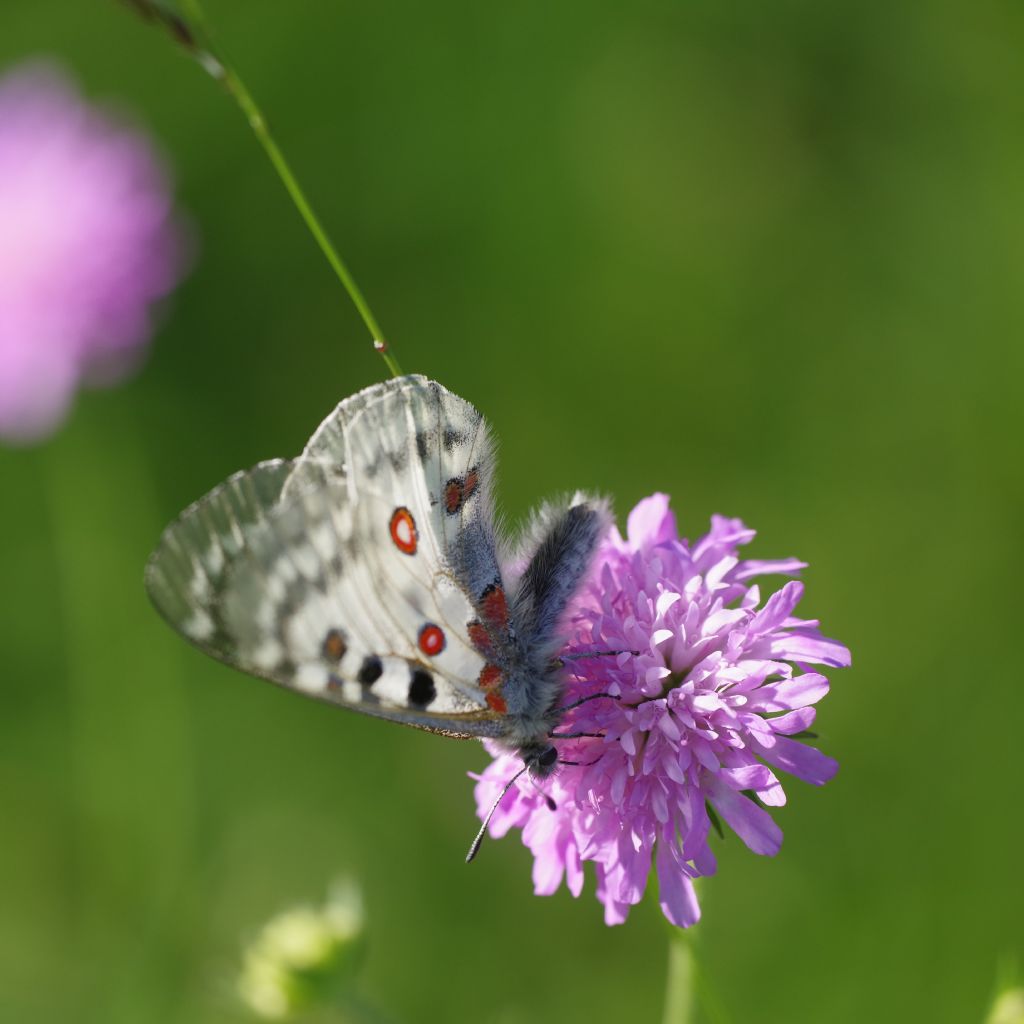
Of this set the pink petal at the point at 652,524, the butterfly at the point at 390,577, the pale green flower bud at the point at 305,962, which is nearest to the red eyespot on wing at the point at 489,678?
the butterfly at the point at 390,577

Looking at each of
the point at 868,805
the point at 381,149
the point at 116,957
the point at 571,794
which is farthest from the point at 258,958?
the point at 381,149

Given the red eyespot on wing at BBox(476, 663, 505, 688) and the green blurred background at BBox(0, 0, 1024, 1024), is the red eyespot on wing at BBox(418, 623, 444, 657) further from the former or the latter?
the green blurred background at BBox(0, 0, 1024, 1024)

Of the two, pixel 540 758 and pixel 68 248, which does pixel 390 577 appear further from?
pixel 68 248

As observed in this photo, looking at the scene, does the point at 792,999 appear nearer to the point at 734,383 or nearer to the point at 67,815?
the point at 734,383

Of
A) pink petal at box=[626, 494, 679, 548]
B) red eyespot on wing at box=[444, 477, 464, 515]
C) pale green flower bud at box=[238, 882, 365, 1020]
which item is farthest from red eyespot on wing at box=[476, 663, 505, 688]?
pale green flower bud at box=[238, 882, 365, 1020]

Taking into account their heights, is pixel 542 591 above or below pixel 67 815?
above

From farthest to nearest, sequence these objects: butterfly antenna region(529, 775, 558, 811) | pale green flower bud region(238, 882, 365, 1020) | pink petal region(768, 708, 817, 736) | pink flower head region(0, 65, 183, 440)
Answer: pink flower head region(0, 65, 183, 440), pale green flower bud region(238, 882, 365, 1020), butterfly antenna region(529, 775, 558, 811), pink petal region(768, 708, 817, 736)

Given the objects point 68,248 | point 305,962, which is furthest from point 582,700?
point 68,248
